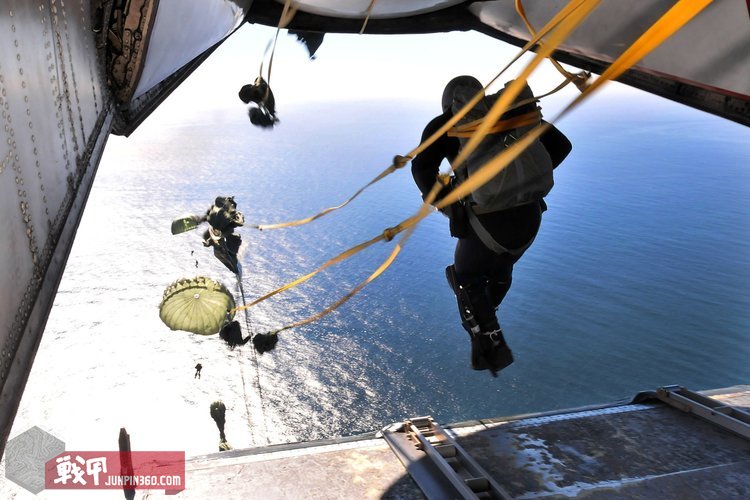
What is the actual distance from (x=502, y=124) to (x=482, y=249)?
1030 mm

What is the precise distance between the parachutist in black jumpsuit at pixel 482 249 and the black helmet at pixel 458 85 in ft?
0.09

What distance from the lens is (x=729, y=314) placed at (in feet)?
179

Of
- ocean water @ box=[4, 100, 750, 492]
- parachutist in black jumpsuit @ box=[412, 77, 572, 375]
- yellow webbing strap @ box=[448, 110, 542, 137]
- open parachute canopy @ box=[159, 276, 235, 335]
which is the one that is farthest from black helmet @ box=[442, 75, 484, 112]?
ocean water @ box=[4, 100, 750, 492]

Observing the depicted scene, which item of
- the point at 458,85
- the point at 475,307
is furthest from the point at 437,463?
the point at 458,85

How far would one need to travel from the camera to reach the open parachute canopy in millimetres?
15773

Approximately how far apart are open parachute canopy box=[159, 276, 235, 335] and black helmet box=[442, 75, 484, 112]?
41.3 feet

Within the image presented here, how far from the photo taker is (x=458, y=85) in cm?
423

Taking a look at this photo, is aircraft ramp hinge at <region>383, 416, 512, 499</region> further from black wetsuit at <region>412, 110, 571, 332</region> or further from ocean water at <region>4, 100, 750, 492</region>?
ocean water at <region>4, 100, 750, 492</region>

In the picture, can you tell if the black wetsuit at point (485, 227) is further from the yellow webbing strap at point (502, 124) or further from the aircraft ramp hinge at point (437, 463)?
the aircraft ramp hinge at point (437, 463)

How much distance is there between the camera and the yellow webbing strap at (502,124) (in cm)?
402

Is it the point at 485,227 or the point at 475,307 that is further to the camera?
the point at 475,307

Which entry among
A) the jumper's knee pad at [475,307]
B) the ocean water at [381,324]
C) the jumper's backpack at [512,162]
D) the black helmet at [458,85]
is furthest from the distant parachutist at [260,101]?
the ocean water at [381,324]

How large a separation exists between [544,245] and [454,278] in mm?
68425

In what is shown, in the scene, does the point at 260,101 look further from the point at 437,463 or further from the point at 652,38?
the point at 652,38
